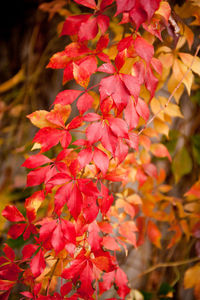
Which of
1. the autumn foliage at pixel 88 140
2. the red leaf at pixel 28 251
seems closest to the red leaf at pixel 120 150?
the autumn foliage at pixel 88 140

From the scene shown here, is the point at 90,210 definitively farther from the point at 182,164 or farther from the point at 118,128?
the point at 182,164

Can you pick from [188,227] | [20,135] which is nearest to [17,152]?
[20,135]

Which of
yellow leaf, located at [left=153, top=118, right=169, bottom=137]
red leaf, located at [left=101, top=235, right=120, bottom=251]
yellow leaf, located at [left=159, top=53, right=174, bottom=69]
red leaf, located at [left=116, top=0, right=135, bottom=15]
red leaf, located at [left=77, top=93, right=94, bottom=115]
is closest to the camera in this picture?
red leaf, located at [left=116, top=0, right=135, bottom=15]

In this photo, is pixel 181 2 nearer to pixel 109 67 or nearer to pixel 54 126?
pixel 109 67

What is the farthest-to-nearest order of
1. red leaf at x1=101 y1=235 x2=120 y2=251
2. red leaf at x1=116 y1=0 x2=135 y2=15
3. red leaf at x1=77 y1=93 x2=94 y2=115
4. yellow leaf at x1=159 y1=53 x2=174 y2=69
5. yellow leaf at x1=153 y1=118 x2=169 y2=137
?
yellow leaf at x1=153 y1=118 x2=169 y2=137, yellow leaf at x1=159 y1=53 x2=174 y2=69, red leaf at x1=101 y1=235 x2=120 y2=251, red leaf at x1=77 y1=93 x2=94 y2=115, red leaf at x1=116 y1=0 x2=135 y2=15

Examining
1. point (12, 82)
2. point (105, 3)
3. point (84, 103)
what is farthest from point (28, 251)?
point (12, 82)

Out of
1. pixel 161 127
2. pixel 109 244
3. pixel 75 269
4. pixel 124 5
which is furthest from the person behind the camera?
pixel 161 127

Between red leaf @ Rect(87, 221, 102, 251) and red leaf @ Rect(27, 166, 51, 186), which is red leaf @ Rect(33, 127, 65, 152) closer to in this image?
red leaf @ Rect(27, 166, 51, 186)

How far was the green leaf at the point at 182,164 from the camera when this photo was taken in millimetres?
1185

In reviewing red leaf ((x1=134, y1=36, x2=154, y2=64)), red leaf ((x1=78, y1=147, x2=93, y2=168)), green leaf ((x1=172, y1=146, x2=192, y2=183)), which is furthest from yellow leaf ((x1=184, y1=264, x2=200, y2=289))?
red leaf ((x1=134, y1=36, x2=154, y2=64))

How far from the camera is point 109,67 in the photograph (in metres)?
0.53

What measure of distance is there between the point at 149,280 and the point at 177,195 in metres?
0.47

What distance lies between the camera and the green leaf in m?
1.18

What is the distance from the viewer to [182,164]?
1189mm
